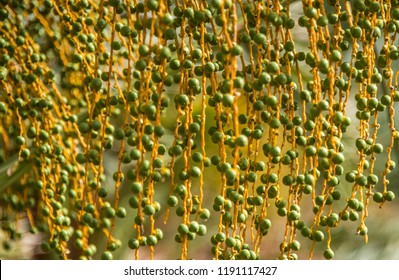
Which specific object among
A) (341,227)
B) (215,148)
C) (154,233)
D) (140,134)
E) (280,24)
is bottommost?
(341,227)

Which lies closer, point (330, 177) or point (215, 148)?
point (330, 177)

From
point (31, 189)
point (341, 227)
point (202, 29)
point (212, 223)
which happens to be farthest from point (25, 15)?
point (341, 227)

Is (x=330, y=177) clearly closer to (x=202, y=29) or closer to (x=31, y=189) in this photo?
(x=202, y=29)

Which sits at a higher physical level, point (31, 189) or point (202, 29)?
point (202, 29)

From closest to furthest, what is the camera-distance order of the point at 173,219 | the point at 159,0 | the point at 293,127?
the point at 159,0
the point at 293,127
the point at 173,219

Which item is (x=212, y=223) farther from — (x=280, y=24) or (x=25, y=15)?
(x=280, y=24)
